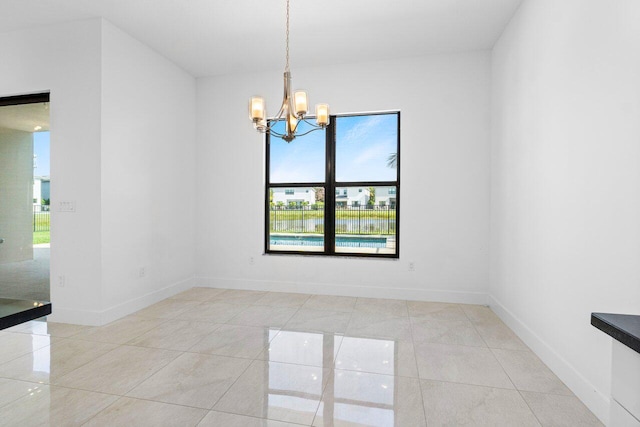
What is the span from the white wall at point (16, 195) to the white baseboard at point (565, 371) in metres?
5.01

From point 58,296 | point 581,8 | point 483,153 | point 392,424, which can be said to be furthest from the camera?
point 483,153

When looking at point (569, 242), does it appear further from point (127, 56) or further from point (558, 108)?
point (127, 56)

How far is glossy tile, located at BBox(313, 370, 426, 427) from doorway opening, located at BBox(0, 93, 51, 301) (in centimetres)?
333

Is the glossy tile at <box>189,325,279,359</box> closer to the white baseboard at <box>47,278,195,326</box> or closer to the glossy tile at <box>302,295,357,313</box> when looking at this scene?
the glossy tile at <box>302,295,357,313</box>

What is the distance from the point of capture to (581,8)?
1.97 m

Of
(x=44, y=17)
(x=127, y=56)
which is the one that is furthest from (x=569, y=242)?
(x=44, y=17)

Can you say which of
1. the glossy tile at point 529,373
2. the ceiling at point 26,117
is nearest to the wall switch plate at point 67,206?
the ceiling at point 26,117

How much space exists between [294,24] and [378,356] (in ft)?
10.6

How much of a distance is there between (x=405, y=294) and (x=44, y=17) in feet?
15.9

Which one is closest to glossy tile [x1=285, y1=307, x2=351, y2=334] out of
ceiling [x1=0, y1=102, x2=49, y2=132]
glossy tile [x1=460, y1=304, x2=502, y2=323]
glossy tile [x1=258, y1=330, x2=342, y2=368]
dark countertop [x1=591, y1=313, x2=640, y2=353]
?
glossy tile [x1=258, y1=330, x2=342, y2=368]

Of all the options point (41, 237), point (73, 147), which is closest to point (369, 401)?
point (73, 147)

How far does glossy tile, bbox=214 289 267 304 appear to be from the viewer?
386cm

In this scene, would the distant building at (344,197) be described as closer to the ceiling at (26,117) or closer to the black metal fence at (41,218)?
the black metal fence at (41,218)

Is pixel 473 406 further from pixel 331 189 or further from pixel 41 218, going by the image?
pixel 41 218
